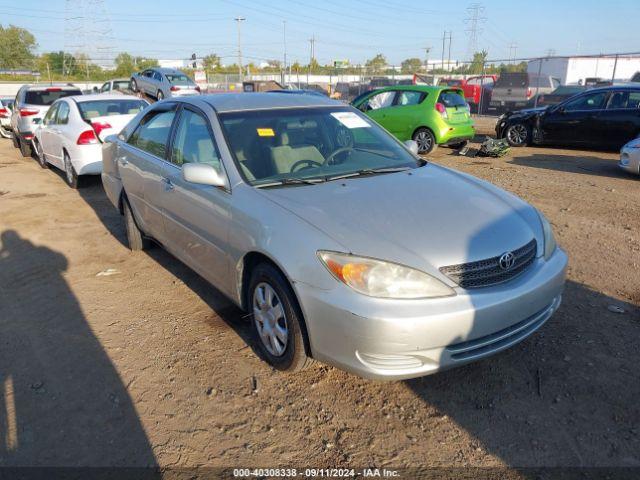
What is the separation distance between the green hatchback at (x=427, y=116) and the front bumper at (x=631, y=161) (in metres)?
3.88

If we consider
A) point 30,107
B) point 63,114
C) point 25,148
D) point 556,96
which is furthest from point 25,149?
point 556,96

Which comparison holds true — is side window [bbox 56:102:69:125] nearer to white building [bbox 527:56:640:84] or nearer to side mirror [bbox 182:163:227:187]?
side mirror [bbox 182:163:227:187]

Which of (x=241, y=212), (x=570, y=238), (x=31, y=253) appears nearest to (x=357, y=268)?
(x=241, y=212)

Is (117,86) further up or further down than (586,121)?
further up

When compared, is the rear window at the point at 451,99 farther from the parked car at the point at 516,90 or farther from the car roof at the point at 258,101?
the parked car at the point at 516,90

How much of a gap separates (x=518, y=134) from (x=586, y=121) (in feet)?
5.82

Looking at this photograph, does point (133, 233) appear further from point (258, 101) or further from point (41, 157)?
point (41, 157)

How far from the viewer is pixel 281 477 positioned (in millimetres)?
2449

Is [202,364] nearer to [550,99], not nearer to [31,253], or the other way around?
[31,253]

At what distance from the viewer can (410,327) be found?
2547 mm

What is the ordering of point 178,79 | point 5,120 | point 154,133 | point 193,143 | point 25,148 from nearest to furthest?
point 193,143 → point 154,133 → point 25,148 → point 5,120 → point 178,79

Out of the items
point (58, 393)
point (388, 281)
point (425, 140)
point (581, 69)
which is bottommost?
point (58, 393)

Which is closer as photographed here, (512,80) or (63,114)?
(63,114)

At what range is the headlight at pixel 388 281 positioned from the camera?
8.56ft
